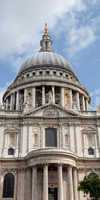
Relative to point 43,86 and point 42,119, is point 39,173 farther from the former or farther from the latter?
point 43,86

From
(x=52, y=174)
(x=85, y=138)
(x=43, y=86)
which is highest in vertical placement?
(x=43, y=86)

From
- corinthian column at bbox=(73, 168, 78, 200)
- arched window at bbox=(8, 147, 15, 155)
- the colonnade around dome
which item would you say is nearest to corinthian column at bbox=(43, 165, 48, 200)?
corinthian column at bbox=(73, 168, 78, 200)

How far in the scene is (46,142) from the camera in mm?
44156

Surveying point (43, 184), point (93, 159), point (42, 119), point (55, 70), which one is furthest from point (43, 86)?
point (43, 184)

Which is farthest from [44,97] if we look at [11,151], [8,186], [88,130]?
[8,186]

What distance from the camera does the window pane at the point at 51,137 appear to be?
4412 centimetres

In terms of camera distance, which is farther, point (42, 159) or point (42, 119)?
point (42, 119)

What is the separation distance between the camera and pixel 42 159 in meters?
39.2

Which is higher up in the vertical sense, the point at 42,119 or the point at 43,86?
the point at 43,86

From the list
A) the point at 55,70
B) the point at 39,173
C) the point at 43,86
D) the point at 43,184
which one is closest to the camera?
the point at 43,184

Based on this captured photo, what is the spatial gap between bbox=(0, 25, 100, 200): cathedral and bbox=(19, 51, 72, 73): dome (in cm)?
524

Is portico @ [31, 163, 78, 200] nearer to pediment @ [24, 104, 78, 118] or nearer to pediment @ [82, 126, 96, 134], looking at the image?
pediment @ [82, 126, 96, 134]

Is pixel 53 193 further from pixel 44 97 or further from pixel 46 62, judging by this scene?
pixel 46 62

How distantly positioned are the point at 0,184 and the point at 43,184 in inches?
233
